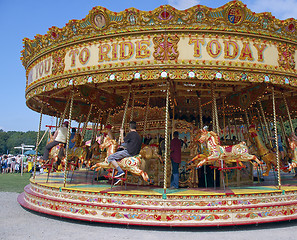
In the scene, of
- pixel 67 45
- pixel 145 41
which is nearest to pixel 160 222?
pixel 145 41

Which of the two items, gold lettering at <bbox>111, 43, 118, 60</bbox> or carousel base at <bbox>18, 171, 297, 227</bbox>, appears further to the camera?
gold lettering at <bbox>111, 43, 118, 60</bbox>

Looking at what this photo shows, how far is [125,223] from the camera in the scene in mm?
6094

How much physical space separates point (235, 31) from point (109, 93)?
5240mm

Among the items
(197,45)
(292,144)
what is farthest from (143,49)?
(292,144)

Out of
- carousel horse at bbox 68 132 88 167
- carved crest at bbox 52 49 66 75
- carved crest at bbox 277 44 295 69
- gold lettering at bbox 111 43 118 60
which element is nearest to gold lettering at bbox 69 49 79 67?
carved crest at bbox 52 49 66 75

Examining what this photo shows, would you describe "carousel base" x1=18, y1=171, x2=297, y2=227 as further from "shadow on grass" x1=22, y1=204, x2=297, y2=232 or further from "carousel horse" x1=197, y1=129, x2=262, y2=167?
"carousel horse" x1=197, y1=129, x2=262, y2=167

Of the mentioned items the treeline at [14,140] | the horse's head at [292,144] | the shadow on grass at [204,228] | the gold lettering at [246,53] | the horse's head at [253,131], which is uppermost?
the treeline at [14,140]

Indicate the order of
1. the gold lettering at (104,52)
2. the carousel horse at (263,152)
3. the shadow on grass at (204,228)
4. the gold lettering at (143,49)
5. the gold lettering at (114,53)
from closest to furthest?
the shadow on grass at (204,228), the gold lettering at (143,49), the gold lettering at (114,53), the gold lettering at (104,52), the carousel horse at (263,152)

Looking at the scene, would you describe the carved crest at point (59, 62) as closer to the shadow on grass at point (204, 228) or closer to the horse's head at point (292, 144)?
the shadow on grass at point (204, 228)

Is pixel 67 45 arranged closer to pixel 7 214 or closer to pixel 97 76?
pixel 97 76

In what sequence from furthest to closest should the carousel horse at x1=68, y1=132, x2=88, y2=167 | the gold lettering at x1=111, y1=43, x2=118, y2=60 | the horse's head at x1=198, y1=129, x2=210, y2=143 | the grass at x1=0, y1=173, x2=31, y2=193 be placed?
the grass at x1=0, y1=173, x2=31, y2=193, the carousel horse at x1=68, y1=132, x2=88, y2=167, the horse's head at x1=198, y1=129, x2=210, y2=143, the gold lettering at x1=111, y1=43, x2=118, y2=60

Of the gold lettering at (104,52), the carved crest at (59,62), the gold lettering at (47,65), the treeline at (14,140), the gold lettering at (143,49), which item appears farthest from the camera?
the treeline at (14,140)

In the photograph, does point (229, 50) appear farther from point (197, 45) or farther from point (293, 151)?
point (293, 151)

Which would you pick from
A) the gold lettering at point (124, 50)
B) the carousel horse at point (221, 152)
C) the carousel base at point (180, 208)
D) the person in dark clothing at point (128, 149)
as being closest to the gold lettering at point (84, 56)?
the gold lettering at point (124, 50)
